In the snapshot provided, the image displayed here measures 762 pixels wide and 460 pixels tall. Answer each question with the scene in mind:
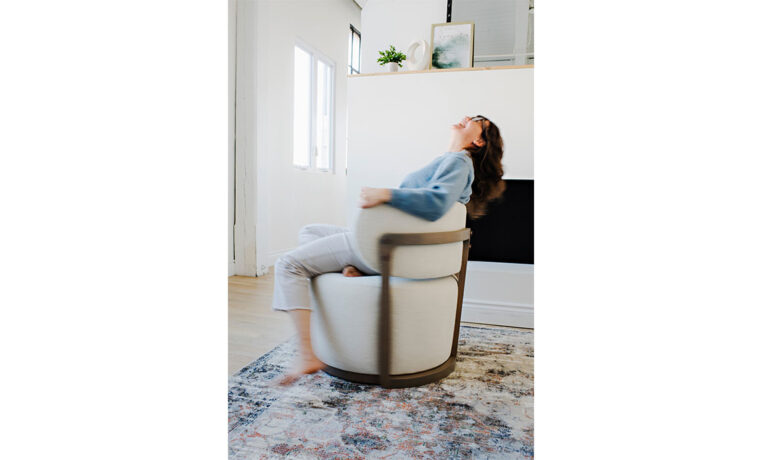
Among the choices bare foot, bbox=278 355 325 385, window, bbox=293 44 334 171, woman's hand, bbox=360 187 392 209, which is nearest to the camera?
woman's hand, bbox=360 187 392 209

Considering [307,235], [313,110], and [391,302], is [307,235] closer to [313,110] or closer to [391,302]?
[391,302]

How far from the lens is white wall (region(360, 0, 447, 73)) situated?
1891 millimetres

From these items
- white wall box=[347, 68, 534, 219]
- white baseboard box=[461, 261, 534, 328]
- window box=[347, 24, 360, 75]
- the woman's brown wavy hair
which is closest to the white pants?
the woman's brown wavy hair

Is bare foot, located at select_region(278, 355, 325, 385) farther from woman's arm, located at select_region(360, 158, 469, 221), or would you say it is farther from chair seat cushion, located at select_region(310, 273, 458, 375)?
woman's arm, located at select_region(360, 158, 469, 221)

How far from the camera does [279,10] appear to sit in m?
2.64

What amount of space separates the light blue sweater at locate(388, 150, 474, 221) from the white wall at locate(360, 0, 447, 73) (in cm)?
89

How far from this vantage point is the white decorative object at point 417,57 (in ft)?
6.14

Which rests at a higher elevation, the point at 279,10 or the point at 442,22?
the point at 279,10

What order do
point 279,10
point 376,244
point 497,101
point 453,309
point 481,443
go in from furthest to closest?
point 279,10 → point 497,101 → point 453,309 → point 376,244 → point 481,443

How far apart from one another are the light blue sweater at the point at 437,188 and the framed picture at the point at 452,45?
32.7 inches

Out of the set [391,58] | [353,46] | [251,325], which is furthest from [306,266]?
[353,46]
